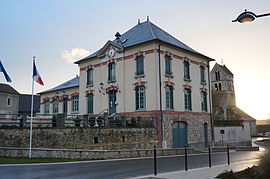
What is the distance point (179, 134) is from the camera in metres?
25.8

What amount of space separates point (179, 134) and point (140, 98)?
4.84 meters

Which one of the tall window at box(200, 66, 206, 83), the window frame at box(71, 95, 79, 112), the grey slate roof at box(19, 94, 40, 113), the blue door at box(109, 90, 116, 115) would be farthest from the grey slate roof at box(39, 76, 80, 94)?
the grey slate roof at box(19, 94, 40, 113)

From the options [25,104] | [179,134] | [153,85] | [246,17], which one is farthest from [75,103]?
[246,17]

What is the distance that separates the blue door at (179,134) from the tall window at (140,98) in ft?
11.0

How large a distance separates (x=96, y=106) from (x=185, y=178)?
66.9 ft

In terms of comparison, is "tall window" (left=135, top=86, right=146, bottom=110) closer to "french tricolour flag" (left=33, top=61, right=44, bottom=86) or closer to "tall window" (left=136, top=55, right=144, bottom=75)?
"tall window" (left=136, top=55, right=144, bottom=75)

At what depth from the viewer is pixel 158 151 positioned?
20047mm

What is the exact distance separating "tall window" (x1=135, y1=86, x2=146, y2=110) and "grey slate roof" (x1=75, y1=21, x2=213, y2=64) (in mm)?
4142

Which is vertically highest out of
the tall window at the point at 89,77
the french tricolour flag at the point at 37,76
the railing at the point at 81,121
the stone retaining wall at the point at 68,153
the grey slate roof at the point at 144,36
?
the grey slate roof at the point at 144,36

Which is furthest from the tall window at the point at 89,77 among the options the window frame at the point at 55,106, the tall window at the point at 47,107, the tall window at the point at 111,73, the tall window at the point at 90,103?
the tall window at the point at 47,107

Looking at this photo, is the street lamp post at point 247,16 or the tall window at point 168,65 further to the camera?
the tall window at point 168,65

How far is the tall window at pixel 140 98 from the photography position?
25.3 meters

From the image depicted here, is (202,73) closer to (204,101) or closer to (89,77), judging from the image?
(204,101)

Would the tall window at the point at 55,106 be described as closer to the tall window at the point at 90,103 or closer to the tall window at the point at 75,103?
the tall window at the point at 75,103
